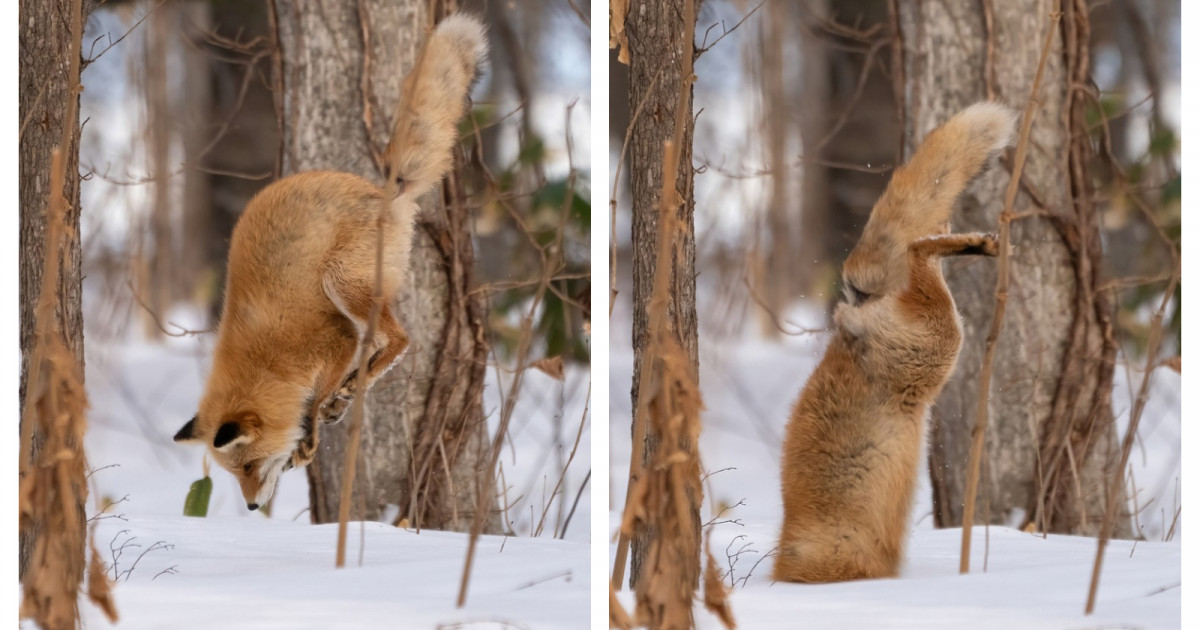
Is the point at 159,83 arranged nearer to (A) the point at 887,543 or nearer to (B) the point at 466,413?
(B) the point at 466,413

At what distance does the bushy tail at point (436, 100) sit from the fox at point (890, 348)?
3.26 ft

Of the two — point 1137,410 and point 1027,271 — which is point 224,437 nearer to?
point 1027,271

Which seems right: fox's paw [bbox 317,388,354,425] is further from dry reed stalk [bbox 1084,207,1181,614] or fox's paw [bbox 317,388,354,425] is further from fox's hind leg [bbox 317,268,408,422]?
dry reed stalk [bbox 1084,207,1181,614]

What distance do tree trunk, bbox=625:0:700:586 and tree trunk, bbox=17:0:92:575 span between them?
1212mm

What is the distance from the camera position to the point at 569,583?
2.46 metres

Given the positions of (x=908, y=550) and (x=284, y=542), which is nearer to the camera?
(x=284, y=542)

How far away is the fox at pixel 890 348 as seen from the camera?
2.69 m

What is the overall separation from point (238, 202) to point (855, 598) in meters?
1.62

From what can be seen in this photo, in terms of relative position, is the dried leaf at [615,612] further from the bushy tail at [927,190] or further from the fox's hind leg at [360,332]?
the bushy tail at [927,190]

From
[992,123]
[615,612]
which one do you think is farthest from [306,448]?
[992,123]

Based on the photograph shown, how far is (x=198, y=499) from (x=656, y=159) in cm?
125

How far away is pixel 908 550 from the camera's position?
2.59m

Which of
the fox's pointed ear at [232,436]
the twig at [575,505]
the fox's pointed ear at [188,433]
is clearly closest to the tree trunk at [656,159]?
the twig at [575,505]

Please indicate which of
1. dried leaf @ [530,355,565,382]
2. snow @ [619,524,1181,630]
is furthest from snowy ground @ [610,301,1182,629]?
dried leaf @ [530,355,565,382]
